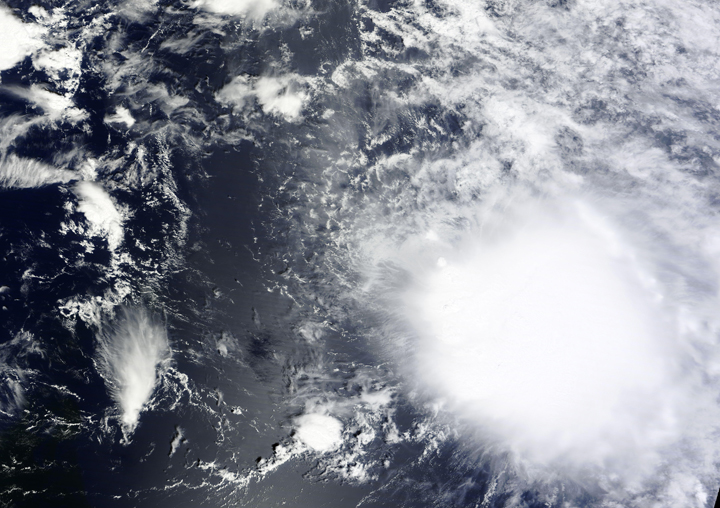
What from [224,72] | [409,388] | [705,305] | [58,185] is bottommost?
[409,388]

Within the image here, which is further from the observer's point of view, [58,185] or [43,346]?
[58,185]

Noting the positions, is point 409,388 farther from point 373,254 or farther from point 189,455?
point 189,455

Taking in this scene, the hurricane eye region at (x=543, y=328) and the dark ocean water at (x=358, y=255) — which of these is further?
the hurricane eye region at (x=543, y=328)

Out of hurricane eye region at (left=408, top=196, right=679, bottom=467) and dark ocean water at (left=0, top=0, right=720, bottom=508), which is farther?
hurricane eye region at (left=408, top=196, right=679, bottom=467)

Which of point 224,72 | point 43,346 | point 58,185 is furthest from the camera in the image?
point 224,72

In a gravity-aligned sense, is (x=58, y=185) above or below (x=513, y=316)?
above

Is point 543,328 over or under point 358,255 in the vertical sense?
under

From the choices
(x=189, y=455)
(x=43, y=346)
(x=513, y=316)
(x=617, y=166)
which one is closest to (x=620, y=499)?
(x=513, y=316)

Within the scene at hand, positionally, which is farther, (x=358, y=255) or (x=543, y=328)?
(x=358, y=255)
